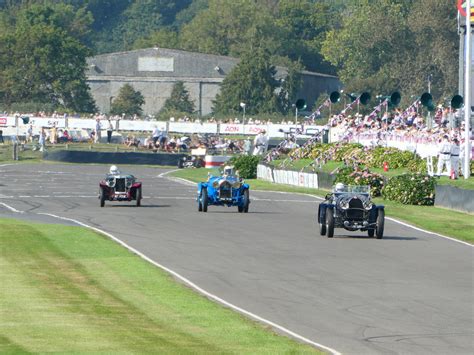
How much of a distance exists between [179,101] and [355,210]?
379 ft

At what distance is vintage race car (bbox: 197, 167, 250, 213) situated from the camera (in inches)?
1566

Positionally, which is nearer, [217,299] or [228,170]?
[217,299]

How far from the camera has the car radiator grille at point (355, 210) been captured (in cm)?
3158

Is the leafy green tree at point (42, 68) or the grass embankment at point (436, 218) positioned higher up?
the leafy green tree at point (42, 68)

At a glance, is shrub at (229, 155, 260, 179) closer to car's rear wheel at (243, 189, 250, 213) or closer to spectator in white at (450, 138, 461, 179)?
spectator in white at (450, 138, 461, 179)

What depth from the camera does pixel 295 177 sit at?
5841 cm

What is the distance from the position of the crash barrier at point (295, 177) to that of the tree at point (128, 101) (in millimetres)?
77985

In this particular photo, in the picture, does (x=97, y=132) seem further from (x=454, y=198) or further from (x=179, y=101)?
(x=179, y=101)

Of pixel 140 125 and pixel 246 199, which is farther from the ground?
pixel 140 125

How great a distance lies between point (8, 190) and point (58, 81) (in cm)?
7984

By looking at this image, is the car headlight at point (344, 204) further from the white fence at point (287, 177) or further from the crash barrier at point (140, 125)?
the crash barrier at point (140, 125)

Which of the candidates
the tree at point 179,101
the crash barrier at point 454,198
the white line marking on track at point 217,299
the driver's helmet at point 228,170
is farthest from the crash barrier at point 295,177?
the tree at point 179,101

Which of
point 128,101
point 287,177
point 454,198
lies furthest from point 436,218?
point 128,101

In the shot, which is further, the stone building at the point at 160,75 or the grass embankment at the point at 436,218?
the stone building at the point at 160,75
